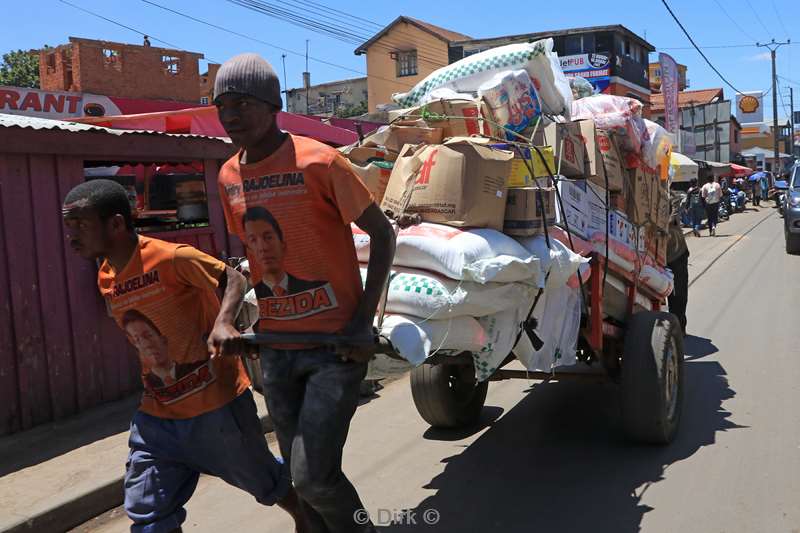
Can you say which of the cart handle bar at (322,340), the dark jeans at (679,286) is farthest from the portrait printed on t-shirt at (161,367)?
the dark jeans at (679,286)

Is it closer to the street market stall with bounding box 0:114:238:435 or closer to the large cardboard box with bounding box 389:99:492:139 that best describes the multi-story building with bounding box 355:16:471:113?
the street market stall with bounding box 0:114:238:435

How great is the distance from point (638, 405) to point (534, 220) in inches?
61.9

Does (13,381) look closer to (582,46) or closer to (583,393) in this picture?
(583,393)

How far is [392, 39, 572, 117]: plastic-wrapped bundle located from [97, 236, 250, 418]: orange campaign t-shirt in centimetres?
237

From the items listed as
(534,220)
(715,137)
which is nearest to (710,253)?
(534,220)

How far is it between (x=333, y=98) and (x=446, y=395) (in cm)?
5264

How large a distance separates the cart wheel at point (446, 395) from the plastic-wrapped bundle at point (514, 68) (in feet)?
5.82

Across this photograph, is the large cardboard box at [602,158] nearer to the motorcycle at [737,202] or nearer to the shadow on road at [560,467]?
the shadow on road at [560,467]

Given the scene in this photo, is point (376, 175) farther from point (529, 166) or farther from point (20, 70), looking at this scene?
point (20, 70)

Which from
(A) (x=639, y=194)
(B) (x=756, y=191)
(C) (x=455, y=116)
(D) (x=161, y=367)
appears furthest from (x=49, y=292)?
(B) (x=756, y=191)


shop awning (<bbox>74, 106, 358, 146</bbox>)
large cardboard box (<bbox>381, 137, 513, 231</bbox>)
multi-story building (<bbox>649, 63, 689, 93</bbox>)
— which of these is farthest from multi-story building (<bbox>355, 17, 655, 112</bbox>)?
large cardboard box (<bbox>381, 137, 513, 231</bbox>)

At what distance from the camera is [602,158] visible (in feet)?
16.3

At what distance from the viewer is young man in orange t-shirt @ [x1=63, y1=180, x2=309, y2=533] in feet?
9.39

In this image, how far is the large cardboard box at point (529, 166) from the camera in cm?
381
